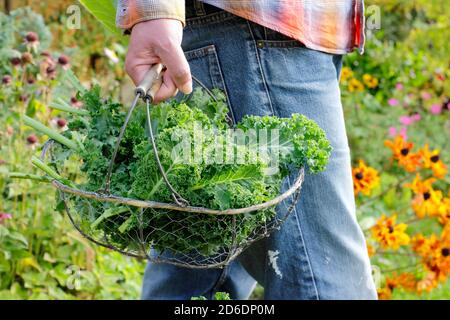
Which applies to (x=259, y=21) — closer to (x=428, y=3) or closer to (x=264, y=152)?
(x=264, y=152)

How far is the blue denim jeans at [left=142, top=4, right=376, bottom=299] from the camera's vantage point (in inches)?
68.5

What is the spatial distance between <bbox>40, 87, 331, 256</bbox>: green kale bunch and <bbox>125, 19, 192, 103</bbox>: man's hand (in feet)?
0.19

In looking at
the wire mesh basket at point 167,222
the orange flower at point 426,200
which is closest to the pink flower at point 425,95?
the orange flower at point 426,200

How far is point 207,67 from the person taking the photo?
70.1 inches

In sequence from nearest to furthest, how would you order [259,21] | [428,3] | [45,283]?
[259,21] < [45,283] < [428,3]

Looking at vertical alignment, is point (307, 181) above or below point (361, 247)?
above

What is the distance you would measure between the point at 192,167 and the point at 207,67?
44 cm

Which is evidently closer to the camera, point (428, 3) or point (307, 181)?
point (307, 181)

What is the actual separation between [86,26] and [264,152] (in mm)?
2974

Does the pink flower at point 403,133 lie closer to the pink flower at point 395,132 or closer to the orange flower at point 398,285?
the pink flower at point 395,132

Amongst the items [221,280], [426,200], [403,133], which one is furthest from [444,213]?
[221,280]

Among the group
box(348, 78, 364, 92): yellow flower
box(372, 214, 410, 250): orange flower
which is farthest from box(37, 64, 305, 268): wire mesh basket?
box(348, 78, 364, 92): yellow flower
